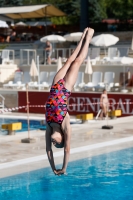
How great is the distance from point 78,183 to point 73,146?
3.24m

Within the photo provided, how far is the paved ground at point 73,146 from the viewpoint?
476 inches

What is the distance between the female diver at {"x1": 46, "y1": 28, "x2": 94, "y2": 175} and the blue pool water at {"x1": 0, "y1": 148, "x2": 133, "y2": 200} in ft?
10.2

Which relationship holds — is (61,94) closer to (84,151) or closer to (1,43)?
(84,151)

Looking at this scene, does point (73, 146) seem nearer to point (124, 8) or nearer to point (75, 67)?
point (75, 67)

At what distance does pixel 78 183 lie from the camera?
11.0 meters

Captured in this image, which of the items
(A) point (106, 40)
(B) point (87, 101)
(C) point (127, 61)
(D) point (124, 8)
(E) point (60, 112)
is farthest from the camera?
(D) point (124, 8)

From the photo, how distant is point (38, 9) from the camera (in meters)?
33.4

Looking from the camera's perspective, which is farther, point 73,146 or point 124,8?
point 124,8

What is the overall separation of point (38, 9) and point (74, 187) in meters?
23.8

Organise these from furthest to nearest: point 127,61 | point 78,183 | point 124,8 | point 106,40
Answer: point 124,8, point 106,40, point 127,61, point 78,183

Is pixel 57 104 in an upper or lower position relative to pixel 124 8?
lower

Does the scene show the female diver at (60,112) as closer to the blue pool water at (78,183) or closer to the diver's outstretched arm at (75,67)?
the diver's outstretched arm at (75,67)

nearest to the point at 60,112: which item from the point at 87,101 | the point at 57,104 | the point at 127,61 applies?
the point at 57,104

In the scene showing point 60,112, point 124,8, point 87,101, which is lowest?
point 87,101
